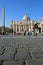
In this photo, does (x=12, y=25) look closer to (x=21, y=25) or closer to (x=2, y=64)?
(x=21, y=25)

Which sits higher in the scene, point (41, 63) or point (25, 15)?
point (25, 15)

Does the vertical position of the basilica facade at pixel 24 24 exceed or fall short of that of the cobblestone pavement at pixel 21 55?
it exceeds it

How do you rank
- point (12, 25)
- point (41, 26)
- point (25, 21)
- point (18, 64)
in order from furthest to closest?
point (12, 25)
point (25, 21)
point (41, 26)
point (18, 64)

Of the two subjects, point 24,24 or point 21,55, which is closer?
point 21,55

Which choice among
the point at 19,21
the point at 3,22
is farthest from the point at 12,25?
the point at 3,22

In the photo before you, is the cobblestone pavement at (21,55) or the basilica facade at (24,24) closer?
the cobblestone pavement at (21,55)

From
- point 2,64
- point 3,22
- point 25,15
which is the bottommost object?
point 2,64

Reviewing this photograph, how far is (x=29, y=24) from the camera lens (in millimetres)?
127688

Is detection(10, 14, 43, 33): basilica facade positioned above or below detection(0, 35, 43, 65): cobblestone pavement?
above

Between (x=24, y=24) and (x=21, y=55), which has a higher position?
(x=24, y=24)

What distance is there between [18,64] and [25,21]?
12184cm

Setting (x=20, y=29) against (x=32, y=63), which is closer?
(x=32, y=63)

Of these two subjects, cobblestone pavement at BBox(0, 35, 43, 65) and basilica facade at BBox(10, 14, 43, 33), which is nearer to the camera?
cobblestone pavement at BBox(0, 35, 43, 65)

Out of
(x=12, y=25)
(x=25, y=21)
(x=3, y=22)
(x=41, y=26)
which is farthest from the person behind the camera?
(x=12, y=25)
